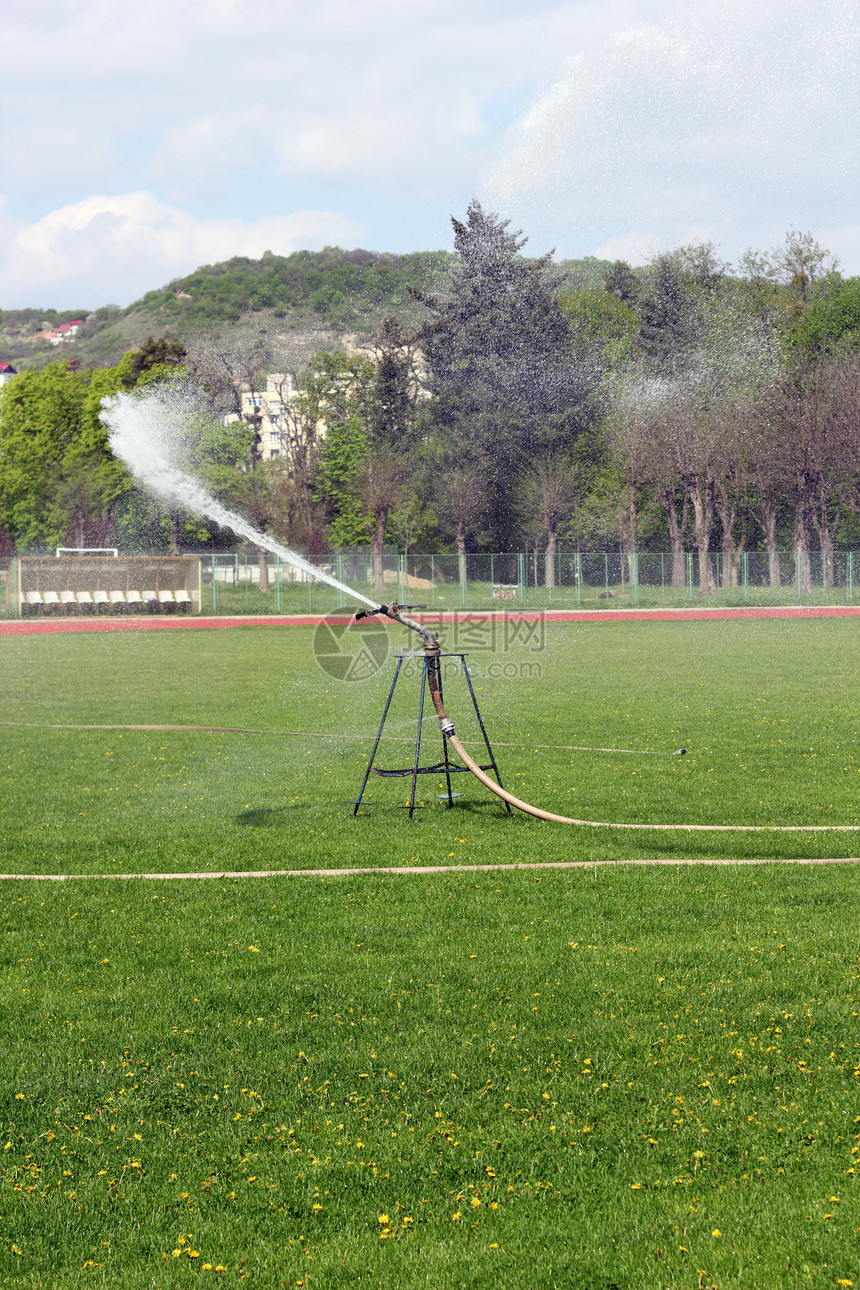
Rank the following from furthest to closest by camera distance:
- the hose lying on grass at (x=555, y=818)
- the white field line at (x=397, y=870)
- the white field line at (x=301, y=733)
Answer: the white field line at (x=301, y=733) < the hose lying on grass at (x=555, y=818) < the white field line at (x=397, y=870)

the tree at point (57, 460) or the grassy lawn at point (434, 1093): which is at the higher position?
the tree at point (57, 460)

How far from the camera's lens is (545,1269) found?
3.69 meters

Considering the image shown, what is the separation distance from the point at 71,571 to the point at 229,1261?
155ft

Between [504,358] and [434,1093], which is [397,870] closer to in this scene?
[434,1093]

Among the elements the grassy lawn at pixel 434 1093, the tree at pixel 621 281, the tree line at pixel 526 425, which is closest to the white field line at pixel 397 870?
the grassy lawn at pixel 434 1093

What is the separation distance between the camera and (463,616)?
4466cm

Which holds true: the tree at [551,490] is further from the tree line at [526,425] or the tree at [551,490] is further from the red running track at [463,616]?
the red running track at [463,616]

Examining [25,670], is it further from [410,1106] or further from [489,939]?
[410,1106]

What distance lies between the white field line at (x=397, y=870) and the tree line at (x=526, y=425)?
48.5 metres

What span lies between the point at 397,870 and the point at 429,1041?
3.05 m

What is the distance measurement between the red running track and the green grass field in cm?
3067

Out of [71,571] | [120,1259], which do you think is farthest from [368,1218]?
[71,571]

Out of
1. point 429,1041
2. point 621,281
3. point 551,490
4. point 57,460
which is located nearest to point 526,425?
point 551,490

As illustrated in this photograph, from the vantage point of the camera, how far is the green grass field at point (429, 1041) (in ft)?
12.7
